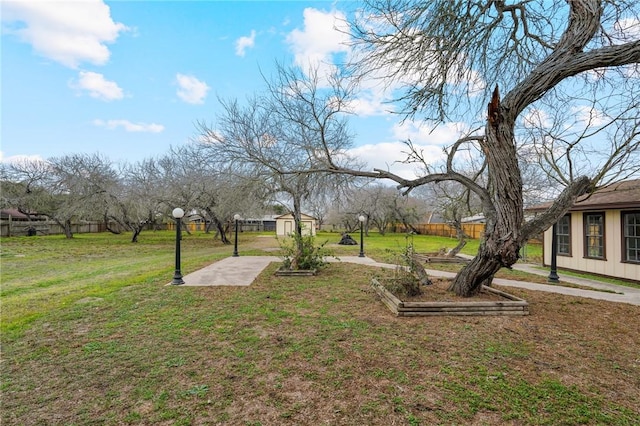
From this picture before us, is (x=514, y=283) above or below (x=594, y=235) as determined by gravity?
below

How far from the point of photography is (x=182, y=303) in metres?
5.39

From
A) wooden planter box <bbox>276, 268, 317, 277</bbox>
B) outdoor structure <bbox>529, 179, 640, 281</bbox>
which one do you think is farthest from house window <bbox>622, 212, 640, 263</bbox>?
wooden planter box <bbox>276, 268, 317, 277</bbox>

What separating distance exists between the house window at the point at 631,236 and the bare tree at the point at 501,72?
3.36m

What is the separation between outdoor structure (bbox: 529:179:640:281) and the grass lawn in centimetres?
397

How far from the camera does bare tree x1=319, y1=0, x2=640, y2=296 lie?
13.9 feet

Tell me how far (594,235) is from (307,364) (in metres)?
10.2

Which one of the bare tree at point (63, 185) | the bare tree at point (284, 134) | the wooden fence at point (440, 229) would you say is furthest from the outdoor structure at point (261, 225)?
the bare tree at point (284, 134)

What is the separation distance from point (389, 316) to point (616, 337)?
2.66m

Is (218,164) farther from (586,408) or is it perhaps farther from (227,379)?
(586,408)

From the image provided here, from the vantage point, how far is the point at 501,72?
18.1ft

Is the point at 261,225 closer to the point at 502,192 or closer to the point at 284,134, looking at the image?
the point at 284,134

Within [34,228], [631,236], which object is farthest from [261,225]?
[631,236]

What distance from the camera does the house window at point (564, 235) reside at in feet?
33.7

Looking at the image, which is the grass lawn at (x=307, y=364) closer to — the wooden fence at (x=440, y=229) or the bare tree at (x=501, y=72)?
the bare tree at (x=501, y=72)
